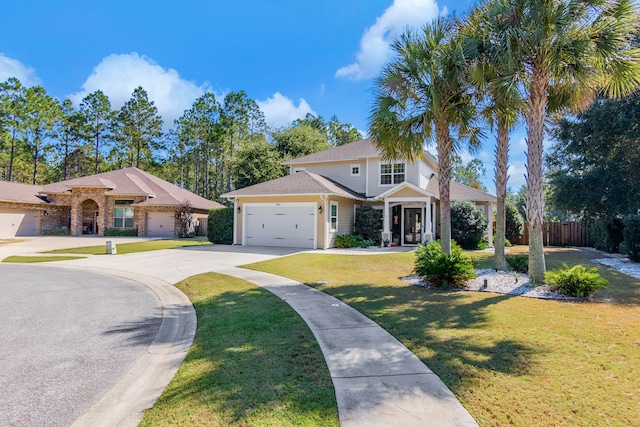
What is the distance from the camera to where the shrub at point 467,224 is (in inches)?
736

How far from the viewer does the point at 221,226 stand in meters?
21.5

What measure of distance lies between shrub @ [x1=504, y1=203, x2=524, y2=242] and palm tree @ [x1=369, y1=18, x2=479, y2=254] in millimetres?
13801

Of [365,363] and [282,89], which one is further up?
[282,89]

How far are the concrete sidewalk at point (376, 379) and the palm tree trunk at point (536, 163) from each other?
5.27 meters

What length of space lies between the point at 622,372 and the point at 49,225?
1441 inches

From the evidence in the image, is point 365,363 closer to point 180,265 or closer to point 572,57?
point 572,57

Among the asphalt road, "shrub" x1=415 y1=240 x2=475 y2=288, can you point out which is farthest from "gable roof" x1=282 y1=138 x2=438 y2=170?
the asphalt road

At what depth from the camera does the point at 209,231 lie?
2189cm

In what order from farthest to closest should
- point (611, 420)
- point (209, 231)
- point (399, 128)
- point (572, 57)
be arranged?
point (209, 231) < point (399, 128) < point (572, 57) < point (611, 420)

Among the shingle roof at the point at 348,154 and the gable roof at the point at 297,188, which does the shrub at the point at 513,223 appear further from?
the gable roof at the point at 297,188

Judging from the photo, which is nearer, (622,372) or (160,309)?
(622,372)

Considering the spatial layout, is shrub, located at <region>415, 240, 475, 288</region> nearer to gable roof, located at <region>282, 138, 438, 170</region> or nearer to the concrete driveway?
the concrete driveway

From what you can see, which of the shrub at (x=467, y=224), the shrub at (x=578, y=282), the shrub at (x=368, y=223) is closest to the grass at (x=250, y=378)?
the shrub at (x=578, y=282)

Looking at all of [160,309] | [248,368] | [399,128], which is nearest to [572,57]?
[399,128]
